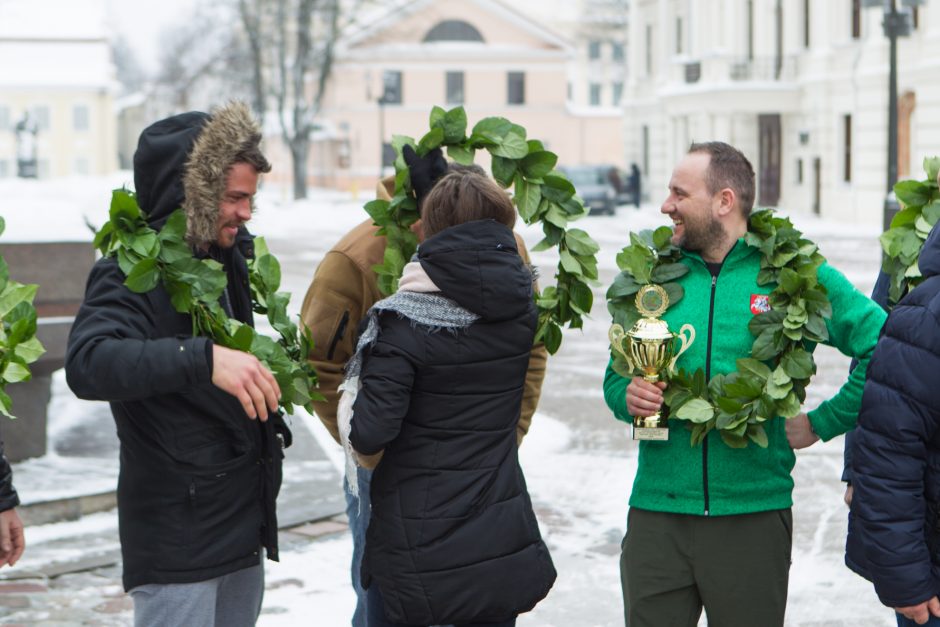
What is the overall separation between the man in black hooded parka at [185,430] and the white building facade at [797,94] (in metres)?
31.5

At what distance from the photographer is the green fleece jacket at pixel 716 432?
14.0 feet

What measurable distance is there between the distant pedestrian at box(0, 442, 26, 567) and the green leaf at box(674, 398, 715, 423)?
1.97 meters

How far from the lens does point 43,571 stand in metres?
6.90

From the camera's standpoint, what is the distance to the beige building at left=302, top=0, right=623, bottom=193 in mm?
75625

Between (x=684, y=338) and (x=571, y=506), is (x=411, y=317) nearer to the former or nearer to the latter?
(x=684, y=338)

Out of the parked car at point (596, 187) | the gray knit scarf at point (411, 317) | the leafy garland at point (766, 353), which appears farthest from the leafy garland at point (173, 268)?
the parked car at point (596, 187)

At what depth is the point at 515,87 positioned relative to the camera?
77.7 metres

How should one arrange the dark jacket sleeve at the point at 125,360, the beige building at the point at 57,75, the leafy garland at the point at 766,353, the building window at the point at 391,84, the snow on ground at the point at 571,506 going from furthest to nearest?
the beige building at the point at 57,75 → the building window at the point at 391,84 → the snow on ground at the point at 571,506 → the leafy garland at the point at 766,353 → the dark jacket sleeve at the point at 125,360

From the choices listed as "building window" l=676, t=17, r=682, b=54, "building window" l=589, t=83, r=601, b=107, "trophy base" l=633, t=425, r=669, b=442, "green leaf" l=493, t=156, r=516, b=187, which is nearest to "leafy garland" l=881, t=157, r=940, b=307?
"trophy base" l=633, t=425, r=669, b=442

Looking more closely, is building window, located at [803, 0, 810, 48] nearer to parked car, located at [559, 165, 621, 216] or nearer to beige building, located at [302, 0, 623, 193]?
parked car, located at [559, 165, 621, 216]

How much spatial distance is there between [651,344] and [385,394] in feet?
2.81

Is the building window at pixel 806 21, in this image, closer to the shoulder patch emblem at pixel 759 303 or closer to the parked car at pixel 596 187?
the parked car at pixel 596 187

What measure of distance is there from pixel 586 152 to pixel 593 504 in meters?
74.2

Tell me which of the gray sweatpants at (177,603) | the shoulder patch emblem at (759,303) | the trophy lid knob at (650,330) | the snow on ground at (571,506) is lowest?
the snow on ground at (571,506)
